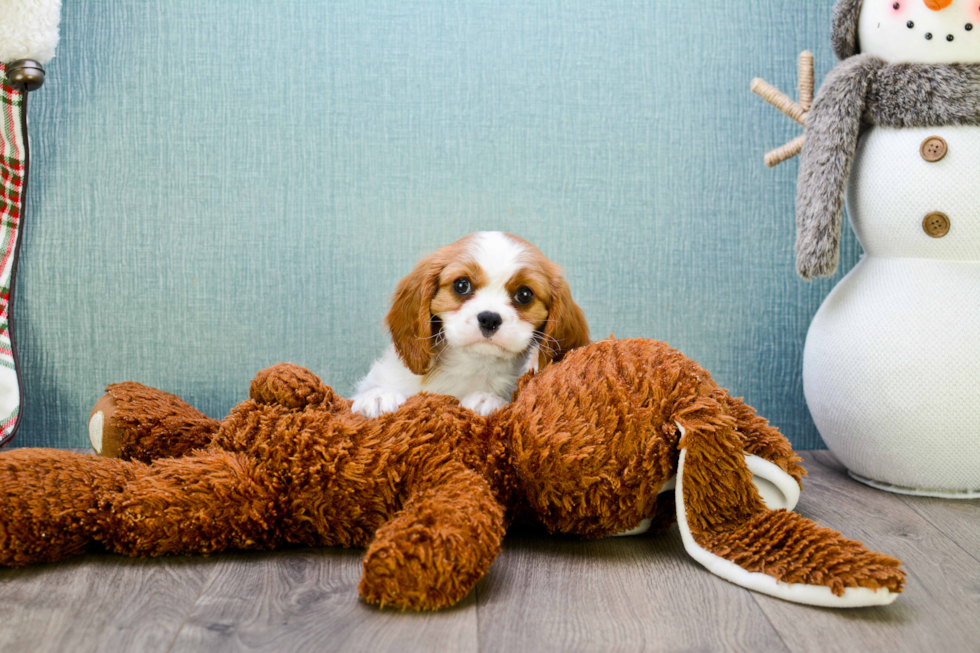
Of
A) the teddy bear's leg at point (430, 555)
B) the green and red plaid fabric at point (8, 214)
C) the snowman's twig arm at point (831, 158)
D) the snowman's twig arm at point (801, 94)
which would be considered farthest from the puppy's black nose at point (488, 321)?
the green and red plaid fabric at point (8, 214)

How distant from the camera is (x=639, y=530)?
4.32 feet

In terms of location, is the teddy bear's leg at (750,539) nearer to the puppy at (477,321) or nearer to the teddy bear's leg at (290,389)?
the puppy at (477,321)

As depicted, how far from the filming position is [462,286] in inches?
56.4

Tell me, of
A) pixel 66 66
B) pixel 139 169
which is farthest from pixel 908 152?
pixel 66 66

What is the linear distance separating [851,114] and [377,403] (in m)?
1.09

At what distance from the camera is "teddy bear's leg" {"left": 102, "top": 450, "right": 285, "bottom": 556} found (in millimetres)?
1132

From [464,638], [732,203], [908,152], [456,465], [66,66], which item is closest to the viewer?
[464,638]

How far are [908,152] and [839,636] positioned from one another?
3.30 feet

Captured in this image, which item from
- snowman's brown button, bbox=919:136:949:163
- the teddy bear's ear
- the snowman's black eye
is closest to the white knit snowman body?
snowman's brown button, bbox=919:136:949:163

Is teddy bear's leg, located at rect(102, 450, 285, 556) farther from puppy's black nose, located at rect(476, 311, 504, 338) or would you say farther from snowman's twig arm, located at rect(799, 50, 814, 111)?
snowman's twig arm, located at rect(799, 50, 814, 111)

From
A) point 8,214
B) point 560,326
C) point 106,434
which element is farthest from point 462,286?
point 8,214

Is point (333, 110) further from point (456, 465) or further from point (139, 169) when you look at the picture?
point (456, 465)

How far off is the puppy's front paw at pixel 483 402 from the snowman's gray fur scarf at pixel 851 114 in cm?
70

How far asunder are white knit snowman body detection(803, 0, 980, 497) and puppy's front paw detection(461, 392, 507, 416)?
2.34ft
